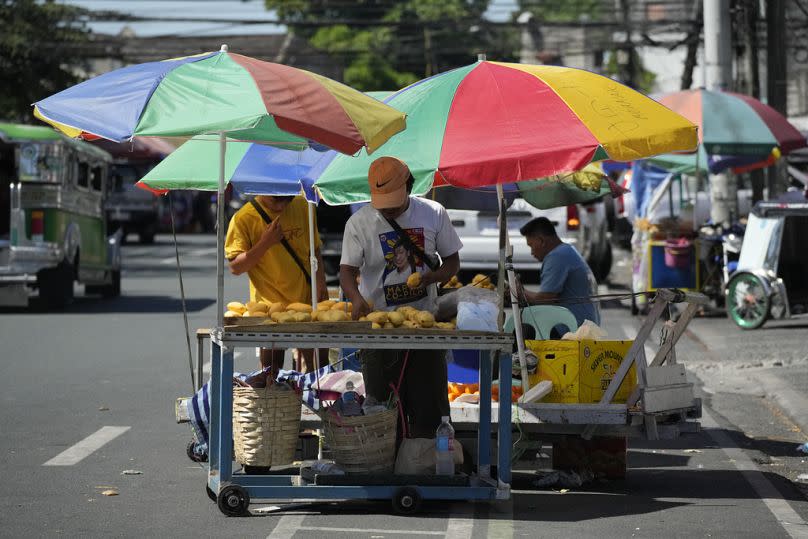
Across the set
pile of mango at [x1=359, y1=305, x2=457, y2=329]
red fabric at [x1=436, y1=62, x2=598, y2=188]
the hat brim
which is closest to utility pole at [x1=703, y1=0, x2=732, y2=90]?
red fabric at [x1=436, y1=62, x2=598, y2=188]

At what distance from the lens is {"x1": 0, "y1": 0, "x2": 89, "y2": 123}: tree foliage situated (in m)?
41.0

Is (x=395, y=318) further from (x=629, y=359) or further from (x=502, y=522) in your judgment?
(x=629, y=359)

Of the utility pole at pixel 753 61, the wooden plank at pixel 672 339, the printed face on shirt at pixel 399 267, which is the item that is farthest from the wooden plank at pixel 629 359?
the utility pole at pixel 753 61

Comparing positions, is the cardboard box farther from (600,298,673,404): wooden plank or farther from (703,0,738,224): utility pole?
(703,0,738,224): utility pole

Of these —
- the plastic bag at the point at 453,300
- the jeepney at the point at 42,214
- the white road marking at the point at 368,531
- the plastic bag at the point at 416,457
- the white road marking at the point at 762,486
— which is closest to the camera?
the white road marking at the point at 368,531

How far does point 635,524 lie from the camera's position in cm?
727

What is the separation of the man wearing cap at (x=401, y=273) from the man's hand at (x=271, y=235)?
4.92 feet

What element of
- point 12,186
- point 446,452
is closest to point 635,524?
point 446,452

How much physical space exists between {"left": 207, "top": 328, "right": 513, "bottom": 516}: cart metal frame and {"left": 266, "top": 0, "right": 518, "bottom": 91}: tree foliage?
5600cm

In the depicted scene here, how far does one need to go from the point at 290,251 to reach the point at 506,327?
1600 millimetres

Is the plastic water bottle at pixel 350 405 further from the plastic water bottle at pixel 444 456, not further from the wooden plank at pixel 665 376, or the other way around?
the wooden plank at pixel 665 376

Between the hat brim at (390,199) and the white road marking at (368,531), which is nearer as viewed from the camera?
the white road marking at (368,531)

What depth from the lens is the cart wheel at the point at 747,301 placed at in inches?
674

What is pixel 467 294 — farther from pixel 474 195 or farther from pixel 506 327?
pixel 474 195
